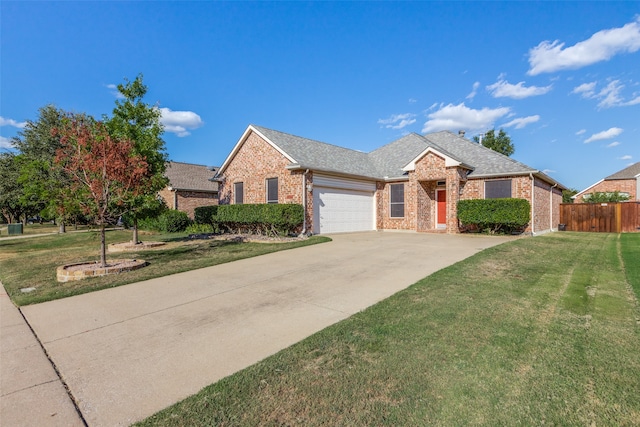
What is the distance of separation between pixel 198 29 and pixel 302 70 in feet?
19.2

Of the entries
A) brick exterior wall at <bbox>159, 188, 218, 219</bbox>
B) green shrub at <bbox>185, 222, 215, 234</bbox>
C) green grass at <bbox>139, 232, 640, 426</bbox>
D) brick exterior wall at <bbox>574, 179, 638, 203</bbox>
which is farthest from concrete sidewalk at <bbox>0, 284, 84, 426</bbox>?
brick exterior wall at <bbox>574, 179, 638, 203</bbox>

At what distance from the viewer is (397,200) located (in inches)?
711

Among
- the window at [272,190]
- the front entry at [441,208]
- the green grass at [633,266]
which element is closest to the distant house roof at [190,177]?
the window at [272,190]

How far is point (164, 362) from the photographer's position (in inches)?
127

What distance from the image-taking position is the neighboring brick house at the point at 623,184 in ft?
103

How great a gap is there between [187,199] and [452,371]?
22909 millimetres

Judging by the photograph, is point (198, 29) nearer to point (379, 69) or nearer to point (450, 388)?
point (379, 69)

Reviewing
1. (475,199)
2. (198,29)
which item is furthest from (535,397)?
(198,29)

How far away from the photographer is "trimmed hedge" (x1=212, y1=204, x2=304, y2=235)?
13.9 meters

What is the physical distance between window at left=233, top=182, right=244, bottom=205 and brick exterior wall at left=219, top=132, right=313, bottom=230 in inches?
7.9

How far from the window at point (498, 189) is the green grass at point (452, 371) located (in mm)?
11229

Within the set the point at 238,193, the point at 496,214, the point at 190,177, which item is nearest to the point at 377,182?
the point at 496,214

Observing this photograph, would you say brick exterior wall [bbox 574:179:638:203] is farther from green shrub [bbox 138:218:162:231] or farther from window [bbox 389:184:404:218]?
green shrub [bbox 138:218:162:231]

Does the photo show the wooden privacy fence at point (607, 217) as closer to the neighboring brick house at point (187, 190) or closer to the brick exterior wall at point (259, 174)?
the brick exterior wall at point (259, 174)
